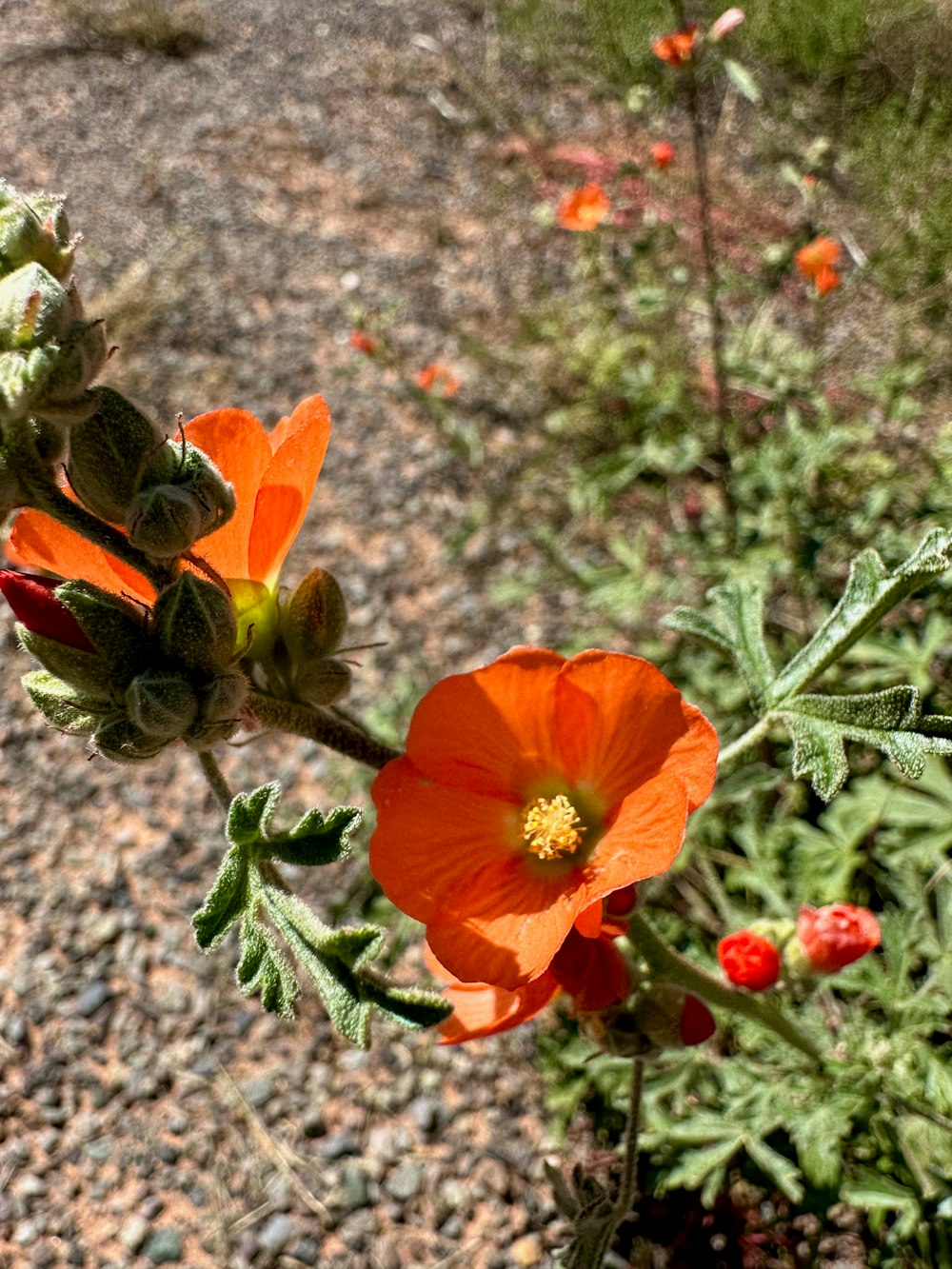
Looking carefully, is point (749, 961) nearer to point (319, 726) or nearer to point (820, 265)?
point (319, 726)

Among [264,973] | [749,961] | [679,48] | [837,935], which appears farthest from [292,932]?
[679,48]

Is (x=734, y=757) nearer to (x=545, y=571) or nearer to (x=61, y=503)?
(x=61, y=503)

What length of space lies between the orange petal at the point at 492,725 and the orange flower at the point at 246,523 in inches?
9.7

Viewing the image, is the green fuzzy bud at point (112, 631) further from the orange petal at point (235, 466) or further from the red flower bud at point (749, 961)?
the red flower bud at point (749, 961)

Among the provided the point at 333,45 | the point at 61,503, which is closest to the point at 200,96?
the point at 333,45

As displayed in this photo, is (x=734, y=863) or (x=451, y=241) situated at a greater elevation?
(x=451, y=241)

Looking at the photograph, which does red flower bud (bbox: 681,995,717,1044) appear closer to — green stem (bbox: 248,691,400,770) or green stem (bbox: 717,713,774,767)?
green stem (bbox: 717,713,774,767)

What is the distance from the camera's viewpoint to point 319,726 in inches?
48.6

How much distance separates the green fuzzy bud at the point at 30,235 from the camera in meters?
0.88

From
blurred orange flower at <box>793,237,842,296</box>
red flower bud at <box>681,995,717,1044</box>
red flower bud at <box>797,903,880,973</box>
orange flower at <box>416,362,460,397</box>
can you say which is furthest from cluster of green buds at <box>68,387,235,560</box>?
orange flower at <box>416,362,460,397</box>

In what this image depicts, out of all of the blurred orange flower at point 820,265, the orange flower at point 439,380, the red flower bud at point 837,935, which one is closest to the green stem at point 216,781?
the red flower bud at point 837,935

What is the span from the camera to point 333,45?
5750 mm

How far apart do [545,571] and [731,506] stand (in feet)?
2.18

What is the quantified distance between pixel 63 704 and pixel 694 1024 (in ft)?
3.11
